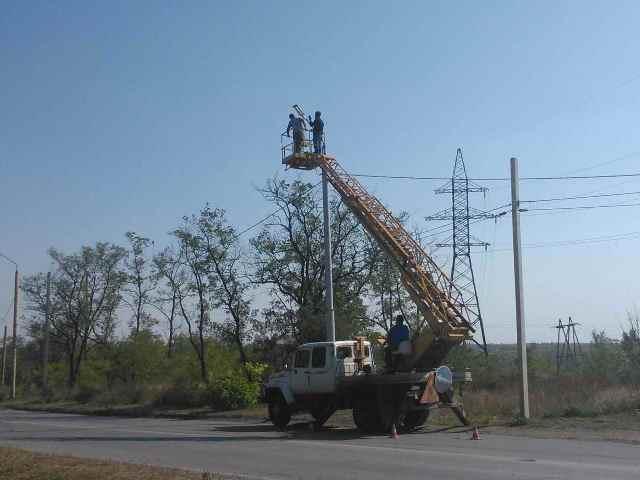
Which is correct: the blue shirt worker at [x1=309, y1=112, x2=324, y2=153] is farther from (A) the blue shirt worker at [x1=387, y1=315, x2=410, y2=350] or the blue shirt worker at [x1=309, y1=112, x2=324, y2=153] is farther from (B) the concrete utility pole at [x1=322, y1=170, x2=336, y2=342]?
(A) the blue shirt worker at [x1=387, y1=315, x2=410, y2=350]

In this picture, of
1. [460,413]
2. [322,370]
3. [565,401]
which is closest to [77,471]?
[322,370]

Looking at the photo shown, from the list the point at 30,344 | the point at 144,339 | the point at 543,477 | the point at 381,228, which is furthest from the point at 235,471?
the point at 30,344

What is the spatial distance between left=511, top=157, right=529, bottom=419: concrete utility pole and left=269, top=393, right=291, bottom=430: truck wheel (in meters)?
6.91

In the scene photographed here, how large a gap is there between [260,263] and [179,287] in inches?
384

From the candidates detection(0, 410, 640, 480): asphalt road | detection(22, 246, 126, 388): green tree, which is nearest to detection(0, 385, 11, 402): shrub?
detection(22, 246, 126, 388): green tree

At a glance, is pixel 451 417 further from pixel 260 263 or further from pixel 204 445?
pixel 260 263

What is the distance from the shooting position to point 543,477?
476 inches

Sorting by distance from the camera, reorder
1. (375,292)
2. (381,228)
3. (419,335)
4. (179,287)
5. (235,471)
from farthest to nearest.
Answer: (179,287), (375,292), (381,228), (419,335), (235,471)

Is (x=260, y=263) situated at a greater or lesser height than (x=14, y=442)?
greater

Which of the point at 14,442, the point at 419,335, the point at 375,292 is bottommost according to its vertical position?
the point at 14,442

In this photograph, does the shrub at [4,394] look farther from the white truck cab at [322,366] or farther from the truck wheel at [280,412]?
the white truck cab at [322,366]

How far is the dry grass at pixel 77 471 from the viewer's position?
38.2 feet

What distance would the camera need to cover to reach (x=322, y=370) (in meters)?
22.4

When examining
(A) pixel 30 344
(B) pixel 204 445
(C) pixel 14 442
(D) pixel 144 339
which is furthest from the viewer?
(A) pixel 30 344
